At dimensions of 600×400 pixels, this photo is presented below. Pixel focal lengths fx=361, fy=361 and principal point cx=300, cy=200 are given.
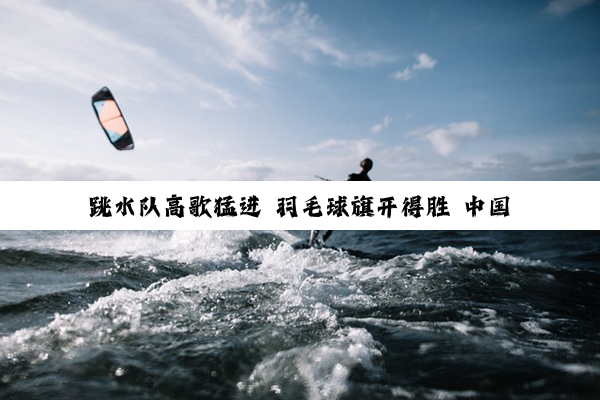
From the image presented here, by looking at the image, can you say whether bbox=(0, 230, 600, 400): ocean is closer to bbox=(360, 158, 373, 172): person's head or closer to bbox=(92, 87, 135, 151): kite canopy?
bbox=(92, 87, 135, 151): kite canopy

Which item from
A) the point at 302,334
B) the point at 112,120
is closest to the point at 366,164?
the point at 302,334

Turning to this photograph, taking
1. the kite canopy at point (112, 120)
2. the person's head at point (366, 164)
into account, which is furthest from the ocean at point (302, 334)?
the person's head at point (366, 164)

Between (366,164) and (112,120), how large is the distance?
8.39 m

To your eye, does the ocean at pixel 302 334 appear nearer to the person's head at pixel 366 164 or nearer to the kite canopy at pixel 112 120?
the kite canopy at pixel 112 120

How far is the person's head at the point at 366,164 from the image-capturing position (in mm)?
10352

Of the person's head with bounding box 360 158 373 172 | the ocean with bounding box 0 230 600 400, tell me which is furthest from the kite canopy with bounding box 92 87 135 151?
the person's head with bounding box 360 158 373 172

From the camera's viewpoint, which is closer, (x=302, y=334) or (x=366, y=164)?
(x=302, y=334)

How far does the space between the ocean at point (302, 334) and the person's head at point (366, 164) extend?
12.3 feet

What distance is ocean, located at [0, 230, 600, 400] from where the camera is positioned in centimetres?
284

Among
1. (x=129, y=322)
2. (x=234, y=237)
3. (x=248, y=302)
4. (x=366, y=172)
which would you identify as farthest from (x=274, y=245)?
(x=129, y=322)

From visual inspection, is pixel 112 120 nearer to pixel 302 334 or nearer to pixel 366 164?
pixel 302 334

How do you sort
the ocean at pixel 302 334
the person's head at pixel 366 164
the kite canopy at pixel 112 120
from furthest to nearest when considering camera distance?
the person's head at pixel 366 164 → the ocean at pixel 302 334 → the kite canopy at pixel 112 120

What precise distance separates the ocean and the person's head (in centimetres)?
375

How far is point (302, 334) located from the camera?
151 inches
